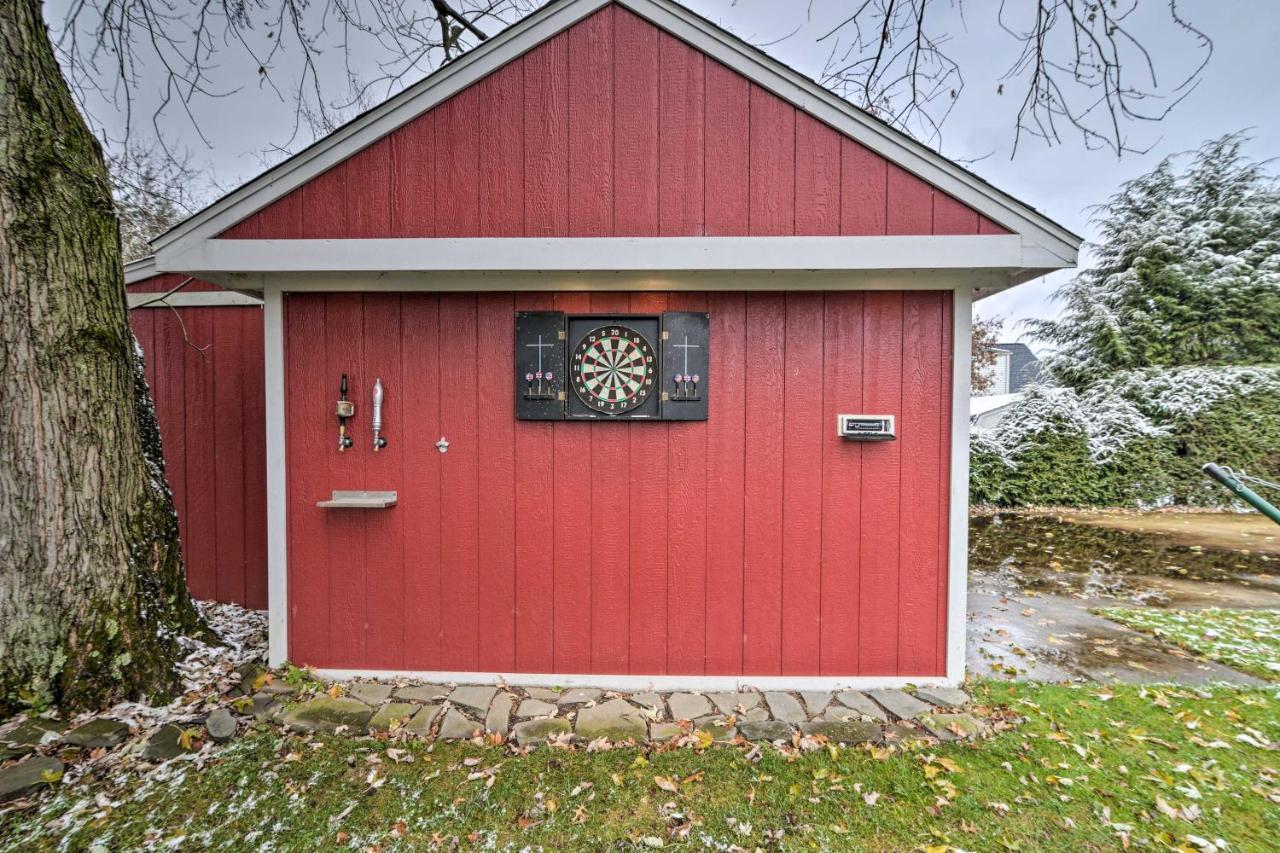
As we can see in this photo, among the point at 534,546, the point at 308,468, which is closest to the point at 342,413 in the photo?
the point at 308,468

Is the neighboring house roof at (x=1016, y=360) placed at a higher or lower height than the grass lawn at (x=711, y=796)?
higher

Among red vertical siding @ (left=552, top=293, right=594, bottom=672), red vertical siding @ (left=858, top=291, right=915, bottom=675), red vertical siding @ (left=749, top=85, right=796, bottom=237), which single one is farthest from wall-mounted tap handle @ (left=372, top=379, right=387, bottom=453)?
red vertical siding @ (left=858, top=291, right=915, bottom=675)

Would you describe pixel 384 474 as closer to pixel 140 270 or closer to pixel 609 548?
pixel 609 548

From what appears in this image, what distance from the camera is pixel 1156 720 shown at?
2.40 metres

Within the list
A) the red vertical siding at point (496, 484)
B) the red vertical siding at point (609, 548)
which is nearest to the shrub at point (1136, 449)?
the red vertical siding at point (609, 548)

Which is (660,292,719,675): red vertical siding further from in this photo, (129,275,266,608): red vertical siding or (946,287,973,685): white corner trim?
(129,275,266,608): red vertical siding

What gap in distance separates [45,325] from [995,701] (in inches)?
203

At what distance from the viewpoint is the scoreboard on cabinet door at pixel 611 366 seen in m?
2.72

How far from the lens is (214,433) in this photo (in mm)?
3547

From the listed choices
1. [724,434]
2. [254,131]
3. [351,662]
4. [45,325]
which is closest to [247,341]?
[45,325]

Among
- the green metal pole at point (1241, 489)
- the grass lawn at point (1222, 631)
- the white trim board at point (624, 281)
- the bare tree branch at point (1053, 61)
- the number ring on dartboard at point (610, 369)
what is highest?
the bare tree branch at point (1053, 61)

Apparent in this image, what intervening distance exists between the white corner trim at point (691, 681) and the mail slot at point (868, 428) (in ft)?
4.58

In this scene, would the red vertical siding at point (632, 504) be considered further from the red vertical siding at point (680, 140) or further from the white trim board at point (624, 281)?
the red vertical siding at point (680, 140)

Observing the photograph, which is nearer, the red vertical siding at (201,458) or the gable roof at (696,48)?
the gable roof at (696,48)
